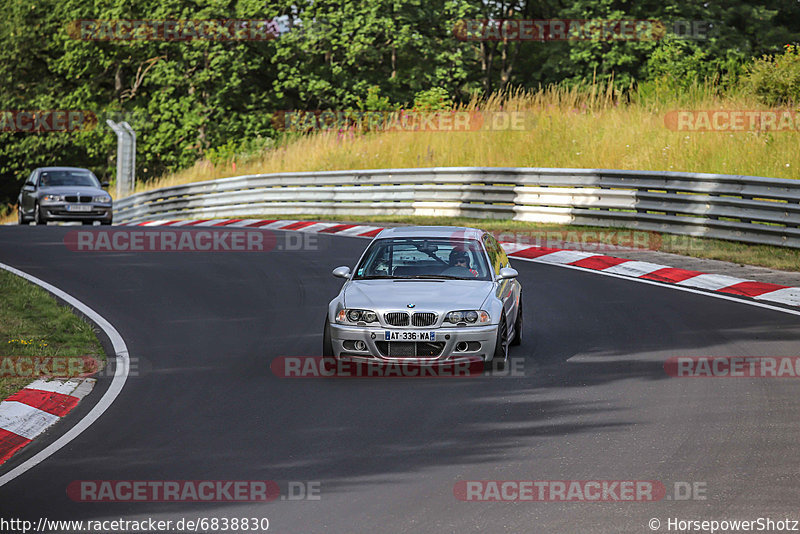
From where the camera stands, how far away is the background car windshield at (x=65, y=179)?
31625 millimetres

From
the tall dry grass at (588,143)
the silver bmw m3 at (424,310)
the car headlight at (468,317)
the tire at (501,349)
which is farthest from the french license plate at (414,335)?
the tall dry grass at (588,143)

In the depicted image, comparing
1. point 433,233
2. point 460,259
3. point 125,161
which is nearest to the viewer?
point 460,259

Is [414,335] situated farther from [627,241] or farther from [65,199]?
[65,199]

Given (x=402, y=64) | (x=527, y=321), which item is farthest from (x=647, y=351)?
(x=402, y=64)

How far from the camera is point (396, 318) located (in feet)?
35.1

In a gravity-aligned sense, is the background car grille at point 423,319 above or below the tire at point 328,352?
above

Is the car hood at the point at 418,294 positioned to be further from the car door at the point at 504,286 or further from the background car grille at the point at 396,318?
the car door at the point at 504,286

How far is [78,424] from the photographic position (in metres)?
9.13

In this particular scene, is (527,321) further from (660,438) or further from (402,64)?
(402,64)

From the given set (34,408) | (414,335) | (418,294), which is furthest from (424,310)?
(34,408)

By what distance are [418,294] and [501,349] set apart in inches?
37.3

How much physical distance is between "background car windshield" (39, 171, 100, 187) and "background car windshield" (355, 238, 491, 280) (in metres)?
21.5

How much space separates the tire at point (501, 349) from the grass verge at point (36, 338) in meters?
3.95

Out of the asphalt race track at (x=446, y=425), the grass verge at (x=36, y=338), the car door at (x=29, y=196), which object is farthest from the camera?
the car door at (x=29, y=196)
